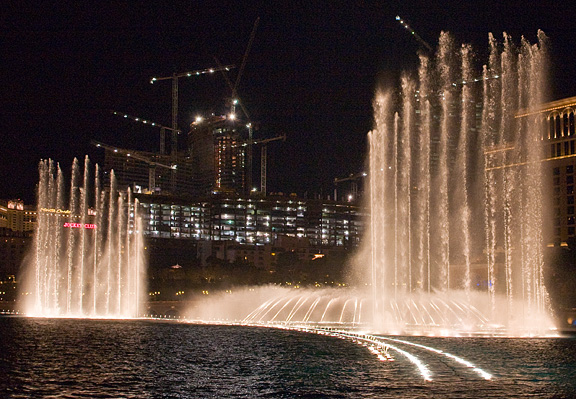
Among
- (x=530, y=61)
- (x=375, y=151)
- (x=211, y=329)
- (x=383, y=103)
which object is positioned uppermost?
(x=530, y=61)

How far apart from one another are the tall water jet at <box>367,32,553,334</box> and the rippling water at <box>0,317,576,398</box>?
980 centimetres

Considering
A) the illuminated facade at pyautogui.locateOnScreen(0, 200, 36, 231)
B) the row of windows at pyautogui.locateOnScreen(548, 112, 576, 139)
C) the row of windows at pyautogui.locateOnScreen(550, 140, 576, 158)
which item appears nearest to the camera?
the row of windows at pyautogui.locateOnScreen(550, 140, 576, 158)

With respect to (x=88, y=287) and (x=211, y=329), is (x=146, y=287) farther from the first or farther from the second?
(x=211, y=329)

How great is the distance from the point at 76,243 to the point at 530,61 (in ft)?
332

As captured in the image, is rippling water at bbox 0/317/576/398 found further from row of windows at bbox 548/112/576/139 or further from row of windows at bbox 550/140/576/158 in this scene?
row of windows at bbox 548/112/576/139

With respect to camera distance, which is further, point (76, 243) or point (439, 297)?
point (76, 243)

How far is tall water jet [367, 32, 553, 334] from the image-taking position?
48.1 meters

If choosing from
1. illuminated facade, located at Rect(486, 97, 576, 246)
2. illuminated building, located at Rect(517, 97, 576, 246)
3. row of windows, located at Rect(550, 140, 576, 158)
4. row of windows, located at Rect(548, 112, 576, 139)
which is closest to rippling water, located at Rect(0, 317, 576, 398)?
illuminated facade, located at Rect(486, 97, 576, 246)

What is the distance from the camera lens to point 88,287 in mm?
88688

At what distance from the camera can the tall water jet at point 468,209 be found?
48.1 meters

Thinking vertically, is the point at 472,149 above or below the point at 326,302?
above

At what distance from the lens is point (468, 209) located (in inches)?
4107

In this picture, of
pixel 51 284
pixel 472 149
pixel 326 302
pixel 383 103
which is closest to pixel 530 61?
pixel 383 103

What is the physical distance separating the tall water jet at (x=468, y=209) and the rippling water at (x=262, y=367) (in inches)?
386
